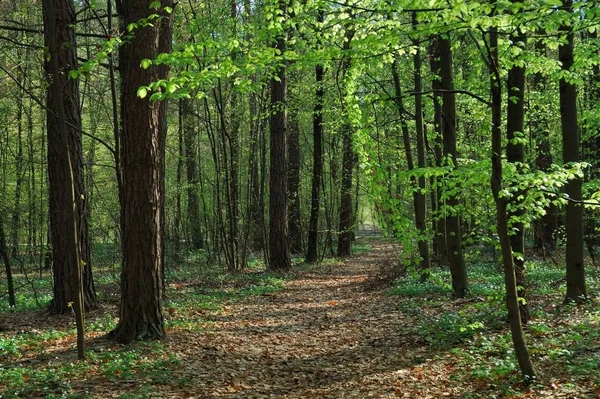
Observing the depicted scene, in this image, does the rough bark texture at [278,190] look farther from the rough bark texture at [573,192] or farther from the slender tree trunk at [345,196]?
the rough bark texture at [573,192]

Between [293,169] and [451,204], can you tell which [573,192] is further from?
[293,169]

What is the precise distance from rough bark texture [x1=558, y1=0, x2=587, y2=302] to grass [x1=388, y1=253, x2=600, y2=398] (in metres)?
0.44

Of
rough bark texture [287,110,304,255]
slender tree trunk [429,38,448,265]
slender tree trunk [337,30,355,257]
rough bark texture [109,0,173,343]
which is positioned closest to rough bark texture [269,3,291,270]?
slender tree trunk [337,30,355,257]

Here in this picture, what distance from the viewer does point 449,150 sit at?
9.49 meters

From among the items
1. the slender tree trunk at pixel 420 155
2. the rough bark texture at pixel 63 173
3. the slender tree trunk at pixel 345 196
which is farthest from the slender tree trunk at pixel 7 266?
the slender tree trunk at pixel 345 196

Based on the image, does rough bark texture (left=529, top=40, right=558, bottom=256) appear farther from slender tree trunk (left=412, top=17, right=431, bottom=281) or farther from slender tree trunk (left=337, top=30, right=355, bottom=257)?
slender tree trunk (left=337, top=30, right=355, bottom=257)

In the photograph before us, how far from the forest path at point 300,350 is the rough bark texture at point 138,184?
0.86m

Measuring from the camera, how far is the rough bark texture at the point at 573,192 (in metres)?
8.51

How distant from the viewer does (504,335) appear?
23.4ft

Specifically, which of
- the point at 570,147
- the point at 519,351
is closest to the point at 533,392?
the point at 519,351

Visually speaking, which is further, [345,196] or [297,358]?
[345,196]

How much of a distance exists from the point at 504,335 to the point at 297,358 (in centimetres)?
325

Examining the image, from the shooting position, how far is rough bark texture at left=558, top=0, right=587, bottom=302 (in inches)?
335

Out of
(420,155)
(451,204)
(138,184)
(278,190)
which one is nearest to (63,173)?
(138,184)
